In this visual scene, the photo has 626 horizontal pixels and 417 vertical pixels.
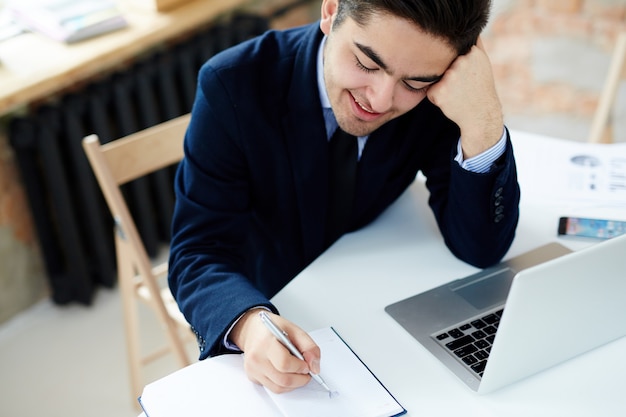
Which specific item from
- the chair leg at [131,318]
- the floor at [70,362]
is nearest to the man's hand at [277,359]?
the chair leg at [131,318]

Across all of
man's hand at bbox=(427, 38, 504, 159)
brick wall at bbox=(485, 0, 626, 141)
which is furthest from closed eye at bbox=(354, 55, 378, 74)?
brick wall at bbox=(485, 0, 626, 141)

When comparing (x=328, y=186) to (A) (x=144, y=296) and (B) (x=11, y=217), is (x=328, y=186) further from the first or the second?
(B) (x=11, y=217)

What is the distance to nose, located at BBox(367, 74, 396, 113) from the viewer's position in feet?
3.93

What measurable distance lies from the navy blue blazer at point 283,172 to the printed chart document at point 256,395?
148mm

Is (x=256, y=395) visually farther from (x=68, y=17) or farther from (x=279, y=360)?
(x=68, y=17)

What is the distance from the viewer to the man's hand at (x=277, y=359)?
1006 mm

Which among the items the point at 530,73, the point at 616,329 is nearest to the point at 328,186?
the point at 616,329

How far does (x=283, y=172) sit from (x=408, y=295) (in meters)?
0.34

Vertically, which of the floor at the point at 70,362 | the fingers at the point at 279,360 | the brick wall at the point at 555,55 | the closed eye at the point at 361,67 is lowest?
the floor at the point at 70,362

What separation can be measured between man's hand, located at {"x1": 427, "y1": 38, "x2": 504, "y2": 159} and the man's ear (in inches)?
8.3

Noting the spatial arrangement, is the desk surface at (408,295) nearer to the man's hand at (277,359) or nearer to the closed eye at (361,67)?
the man's hand at (277,359)

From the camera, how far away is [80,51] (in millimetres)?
2170

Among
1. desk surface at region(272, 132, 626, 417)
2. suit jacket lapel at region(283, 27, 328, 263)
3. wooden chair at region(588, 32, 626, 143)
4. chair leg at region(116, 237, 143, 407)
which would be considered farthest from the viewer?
wooden chair at region(588, 32, 626, 143)

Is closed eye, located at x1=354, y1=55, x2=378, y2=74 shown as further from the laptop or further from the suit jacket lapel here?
the laptop
